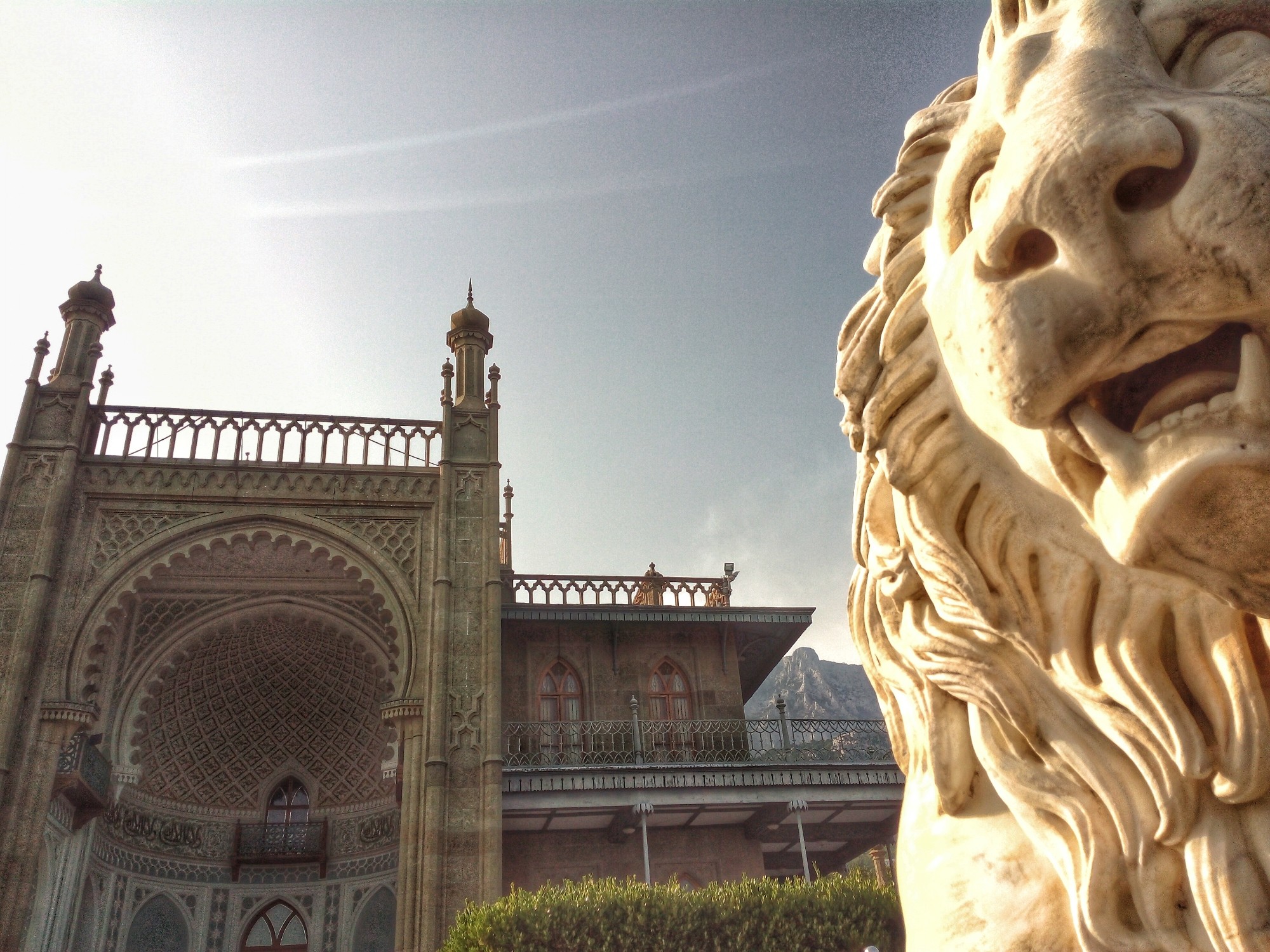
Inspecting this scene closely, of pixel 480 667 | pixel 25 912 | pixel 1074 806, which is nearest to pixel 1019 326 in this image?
pixel 1074 806

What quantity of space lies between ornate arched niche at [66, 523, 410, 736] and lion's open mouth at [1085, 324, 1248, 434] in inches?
543

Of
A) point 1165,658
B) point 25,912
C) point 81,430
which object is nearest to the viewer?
point 1165,658

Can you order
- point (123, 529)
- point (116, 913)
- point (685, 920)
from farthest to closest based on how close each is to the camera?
1. point (116, 913)
2. point (123, 529)
3. point (685, 920)

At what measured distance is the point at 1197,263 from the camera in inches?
35.1

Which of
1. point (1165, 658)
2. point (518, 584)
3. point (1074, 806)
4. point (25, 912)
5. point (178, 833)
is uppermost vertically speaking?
point (518, 584)

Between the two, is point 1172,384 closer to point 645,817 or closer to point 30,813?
point 645,817

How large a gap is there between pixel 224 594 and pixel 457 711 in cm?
448

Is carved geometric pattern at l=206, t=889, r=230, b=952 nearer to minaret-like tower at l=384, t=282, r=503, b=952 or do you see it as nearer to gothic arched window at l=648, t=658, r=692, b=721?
minaret-like tower at l=384, t=282, r=503, b=952

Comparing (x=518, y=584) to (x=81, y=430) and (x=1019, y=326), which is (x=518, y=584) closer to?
(x=81, y=430)

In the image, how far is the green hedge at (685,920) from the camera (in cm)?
904

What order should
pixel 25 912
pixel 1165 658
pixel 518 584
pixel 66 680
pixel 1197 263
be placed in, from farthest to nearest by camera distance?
pixel 518 584, pixel 66 680, pixel 25 912, pixel 1165 658, pixel 1197 263

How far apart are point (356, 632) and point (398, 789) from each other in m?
2.45

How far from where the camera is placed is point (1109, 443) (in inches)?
37.5

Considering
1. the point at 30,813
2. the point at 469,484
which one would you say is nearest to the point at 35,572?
the point at 30,813
